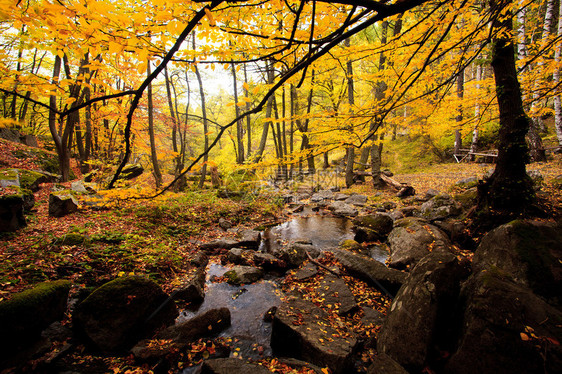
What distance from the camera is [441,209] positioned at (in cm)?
740

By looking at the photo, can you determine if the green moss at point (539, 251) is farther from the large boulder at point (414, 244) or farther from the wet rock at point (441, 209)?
the wet rock at point (441, 209)

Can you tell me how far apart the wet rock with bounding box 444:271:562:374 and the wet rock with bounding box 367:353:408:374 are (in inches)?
18.7

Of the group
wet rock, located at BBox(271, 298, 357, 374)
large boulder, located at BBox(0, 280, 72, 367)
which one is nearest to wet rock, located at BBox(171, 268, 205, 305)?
large boulder, located at BBox(0, 280, 72, 367)

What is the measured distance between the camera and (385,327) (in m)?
2.97

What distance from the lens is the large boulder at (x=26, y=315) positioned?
7.89 ft

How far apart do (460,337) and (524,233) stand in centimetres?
233

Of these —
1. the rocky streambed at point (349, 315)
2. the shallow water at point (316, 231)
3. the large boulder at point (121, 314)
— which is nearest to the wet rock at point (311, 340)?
the rocky streambed at point (349, 315)

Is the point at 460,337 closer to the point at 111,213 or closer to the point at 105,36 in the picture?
the point at 105,36

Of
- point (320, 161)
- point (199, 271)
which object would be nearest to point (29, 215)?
point (199, 271)

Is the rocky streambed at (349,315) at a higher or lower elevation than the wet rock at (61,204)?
lower

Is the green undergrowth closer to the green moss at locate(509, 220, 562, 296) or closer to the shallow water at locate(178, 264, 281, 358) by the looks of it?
the shallow water at locate(178, 264, 281, 358)

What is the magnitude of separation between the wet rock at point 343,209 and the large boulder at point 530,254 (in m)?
6.26

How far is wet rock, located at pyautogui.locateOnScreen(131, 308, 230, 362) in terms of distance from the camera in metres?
2.95

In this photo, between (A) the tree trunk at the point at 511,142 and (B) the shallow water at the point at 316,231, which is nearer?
(A) the tree trunk at the point at 511,142
